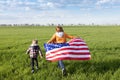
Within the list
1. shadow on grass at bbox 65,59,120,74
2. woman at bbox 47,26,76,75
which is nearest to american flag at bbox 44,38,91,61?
woman at bbox 47,26,76,75

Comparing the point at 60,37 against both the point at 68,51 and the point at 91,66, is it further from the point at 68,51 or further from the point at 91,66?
the point at 91,66

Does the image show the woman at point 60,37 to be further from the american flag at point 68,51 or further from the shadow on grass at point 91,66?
the shadow on grass at point 91,66

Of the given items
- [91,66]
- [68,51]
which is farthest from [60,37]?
[91,66]

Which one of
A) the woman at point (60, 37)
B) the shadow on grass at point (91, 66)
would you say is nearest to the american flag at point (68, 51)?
the woman at point (60, 37)

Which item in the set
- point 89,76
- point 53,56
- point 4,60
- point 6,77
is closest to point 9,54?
point 4,60

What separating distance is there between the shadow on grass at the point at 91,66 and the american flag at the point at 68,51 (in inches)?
38.8

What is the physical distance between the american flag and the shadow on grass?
0.99 metres

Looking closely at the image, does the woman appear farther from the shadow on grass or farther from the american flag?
the shadow on grass

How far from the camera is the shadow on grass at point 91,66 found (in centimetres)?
1310

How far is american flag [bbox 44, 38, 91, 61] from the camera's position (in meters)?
12.2

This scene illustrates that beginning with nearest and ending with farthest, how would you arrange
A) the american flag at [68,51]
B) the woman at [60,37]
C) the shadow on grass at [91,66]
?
1. the woman at [60,37]
2. the american flag at [68,51]
3. the shadow on grass at [91,66]

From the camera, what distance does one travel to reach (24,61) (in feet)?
49.5

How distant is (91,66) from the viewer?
13562mm

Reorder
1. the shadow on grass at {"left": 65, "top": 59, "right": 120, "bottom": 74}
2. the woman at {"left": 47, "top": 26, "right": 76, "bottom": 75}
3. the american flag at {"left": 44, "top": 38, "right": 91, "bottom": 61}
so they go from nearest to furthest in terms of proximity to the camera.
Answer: the woman at {"left": 47, "top": 26, "right": 76, "bottom": 75}
the american flag at {"left": 44, "top": 38, "right": 91, "bottom": 61}
the shadow on grass at {"left": 65, "top": 59, "right": 120, "bottom": 74}
